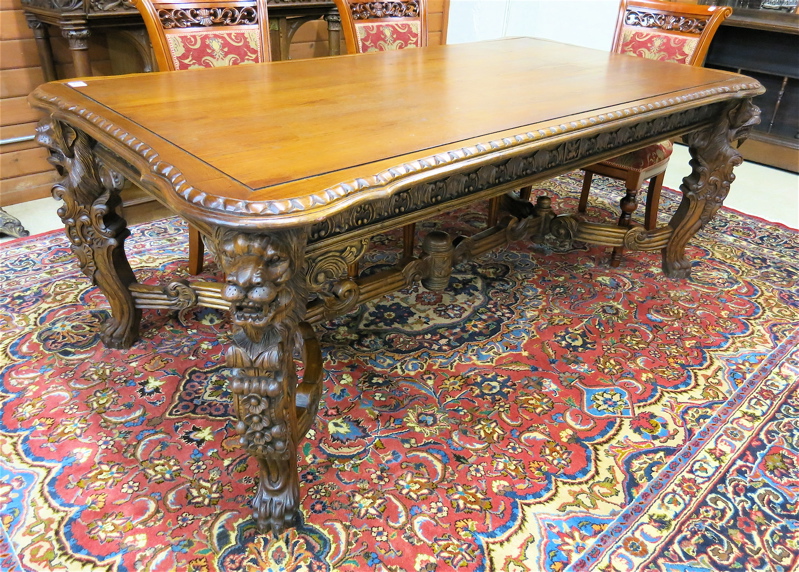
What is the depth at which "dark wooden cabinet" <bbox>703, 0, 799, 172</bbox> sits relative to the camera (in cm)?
354

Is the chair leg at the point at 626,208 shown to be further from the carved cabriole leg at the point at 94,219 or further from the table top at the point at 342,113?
the carved cabriole leg at the point at 94,219

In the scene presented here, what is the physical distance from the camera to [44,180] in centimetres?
291

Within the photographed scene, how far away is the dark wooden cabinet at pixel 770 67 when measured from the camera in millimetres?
3535

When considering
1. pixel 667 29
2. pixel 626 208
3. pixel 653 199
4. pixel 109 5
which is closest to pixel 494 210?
pixel 626 208

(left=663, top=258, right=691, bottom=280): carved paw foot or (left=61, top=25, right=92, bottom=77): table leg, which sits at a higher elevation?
(left=61, top=25, right=92, bottom=77): table leg

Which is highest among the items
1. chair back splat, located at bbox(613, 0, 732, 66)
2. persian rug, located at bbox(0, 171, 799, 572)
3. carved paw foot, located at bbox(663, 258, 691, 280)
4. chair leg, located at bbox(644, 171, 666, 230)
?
chair back splat, located at bbox(613, 0, 732, 66)

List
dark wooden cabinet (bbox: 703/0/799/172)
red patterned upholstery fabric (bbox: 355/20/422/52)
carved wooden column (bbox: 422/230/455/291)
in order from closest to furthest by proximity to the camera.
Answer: carved wooden column (bbox: 422/230/455/291)
red patterned upholstery fabric (bbox: 355/20/422/52)
dark wooden cabinet (bbox: 703/0/799/172)

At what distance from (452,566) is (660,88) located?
149cm

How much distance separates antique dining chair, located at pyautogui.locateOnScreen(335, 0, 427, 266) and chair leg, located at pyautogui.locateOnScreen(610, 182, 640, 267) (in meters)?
0.85

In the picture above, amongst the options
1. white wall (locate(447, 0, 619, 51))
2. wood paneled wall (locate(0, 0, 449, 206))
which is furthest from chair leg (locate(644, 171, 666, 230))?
wood paneled wall (locate(0, 0, 449, 206))

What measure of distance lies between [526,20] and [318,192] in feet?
12.5

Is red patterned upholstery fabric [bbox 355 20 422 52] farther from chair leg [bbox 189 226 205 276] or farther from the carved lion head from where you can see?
the carved lion head

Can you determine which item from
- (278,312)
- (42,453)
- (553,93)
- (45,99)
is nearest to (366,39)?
(553,93)

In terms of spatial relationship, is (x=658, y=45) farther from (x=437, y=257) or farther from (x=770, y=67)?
(x=770, y=67)
